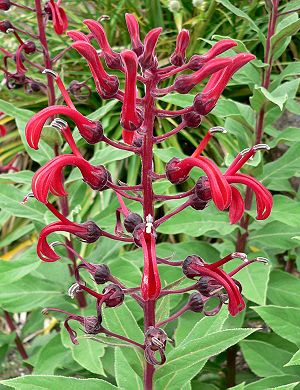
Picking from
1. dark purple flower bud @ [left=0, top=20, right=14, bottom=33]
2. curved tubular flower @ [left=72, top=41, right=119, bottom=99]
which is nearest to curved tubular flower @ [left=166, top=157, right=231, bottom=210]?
curved tubular flower @ [left=72, top=41, right=119, bottom=99]

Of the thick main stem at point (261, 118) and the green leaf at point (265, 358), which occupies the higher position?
the thick main stem at point (261, 118)

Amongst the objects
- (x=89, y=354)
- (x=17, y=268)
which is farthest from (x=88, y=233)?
(x=17, y=268)

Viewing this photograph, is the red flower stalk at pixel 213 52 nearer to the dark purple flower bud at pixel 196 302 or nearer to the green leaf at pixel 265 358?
the dark purple flower bud at pixel 196 302

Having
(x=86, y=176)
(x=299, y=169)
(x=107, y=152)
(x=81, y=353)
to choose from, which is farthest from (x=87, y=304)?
(x=86, y=176)

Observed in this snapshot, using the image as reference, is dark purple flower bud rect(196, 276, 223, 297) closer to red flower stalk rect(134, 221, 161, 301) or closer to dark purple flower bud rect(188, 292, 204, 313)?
dark purple flower bud rect(188, 292, 204, 313)

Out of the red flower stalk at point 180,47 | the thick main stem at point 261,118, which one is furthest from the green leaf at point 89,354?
the red flower stalk at point 180,47

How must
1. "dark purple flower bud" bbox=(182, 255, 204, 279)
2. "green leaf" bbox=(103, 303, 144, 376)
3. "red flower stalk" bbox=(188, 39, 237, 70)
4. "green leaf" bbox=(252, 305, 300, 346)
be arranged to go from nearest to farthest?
"red flower stalk" bbox=(188, 39, 237, 70)
"dark purple flower bud" bbox=(182, 255, 204, 279)
"green leaf" bbox=(103, 303, 144, 376)
"green leaf" bbox=(252, 305, 300, 346)
